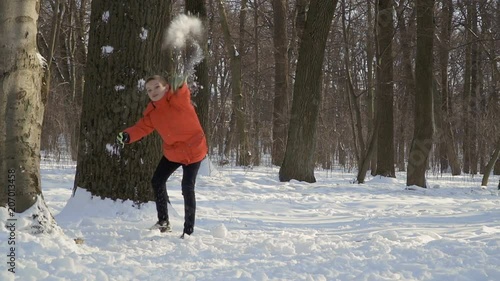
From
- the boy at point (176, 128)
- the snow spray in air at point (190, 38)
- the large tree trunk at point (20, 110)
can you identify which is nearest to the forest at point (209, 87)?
the large tree trunk at point (20, 110)

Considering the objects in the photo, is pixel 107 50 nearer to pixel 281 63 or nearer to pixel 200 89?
pixel 200 89

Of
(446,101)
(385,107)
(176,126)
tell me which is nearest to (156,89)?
(176,126)

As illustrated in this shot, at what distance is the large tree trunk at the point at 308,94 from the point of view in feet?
33.9

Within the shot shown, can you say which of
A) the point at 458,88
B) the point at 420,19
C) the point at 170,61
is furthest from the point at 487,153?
the point at 170,61

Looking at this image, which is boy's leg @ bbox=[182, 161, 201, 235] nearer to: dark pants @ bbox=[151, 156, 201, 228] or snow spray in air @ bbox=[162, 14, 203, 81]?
dark pants @ bbox=[151, 156, 201, 228]

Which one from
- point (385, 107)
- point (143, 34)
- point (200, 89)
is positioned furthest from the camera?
point (385, 107)

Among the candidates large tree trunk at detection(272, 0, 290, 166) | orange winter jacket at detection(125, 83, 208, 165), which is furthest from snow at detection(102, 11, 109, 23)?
large tree trunk at detection(272, 0, 290, 166)

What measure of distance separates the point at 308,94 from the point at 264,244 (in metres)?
6.60

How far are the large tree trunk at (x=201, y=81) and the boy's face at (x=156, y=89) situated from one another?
6.24 metres

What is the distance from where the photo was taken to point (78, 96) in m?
18.1

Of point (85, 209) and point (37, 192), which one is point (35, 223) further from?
point (85, 209)

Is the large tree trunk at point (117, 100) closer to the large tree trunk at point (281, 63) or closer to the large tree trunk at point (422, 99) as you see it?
the large tree trunk at point (422, 99)

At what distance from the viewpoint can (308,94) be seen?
34.1ft

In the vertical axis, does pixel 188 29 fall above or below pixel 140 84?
above
